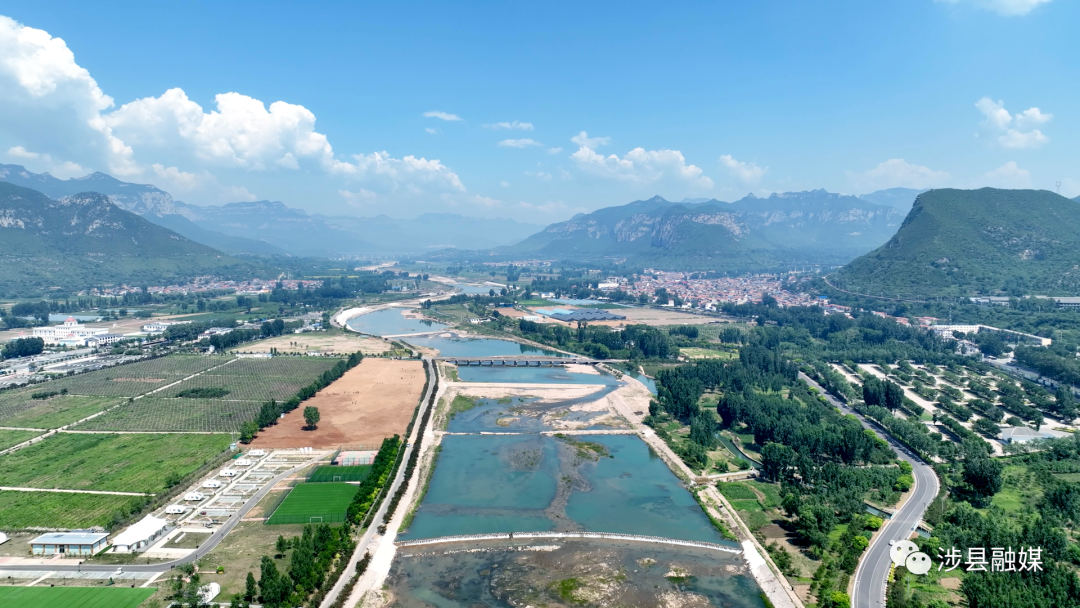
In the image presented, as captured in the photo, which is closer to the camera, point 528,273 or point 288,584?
point 288,584

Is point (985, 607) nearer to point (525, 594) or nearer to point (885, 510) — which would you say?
point (885, 510)

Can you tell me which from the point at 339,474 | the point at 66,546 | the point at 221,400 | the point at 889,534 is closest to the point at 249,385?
the point at 221,400

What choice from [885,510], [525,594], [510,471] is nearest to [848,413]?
[885,510]

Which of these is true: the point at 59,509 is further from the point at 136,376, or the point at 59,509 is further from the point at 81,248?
the point at 81,248

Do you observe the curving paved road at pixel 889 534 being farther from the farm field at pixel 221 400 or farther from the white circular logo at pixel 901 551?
the farm field at pixel 221 400

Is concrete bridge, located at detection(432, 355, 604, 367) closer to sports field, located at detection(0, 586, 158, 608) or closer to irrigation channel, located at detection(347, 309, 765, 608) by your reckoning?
irrigation channel, located at detection(347, 309, 765, 608)

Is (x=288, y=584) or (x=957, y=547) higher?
(x=288, y=584)
